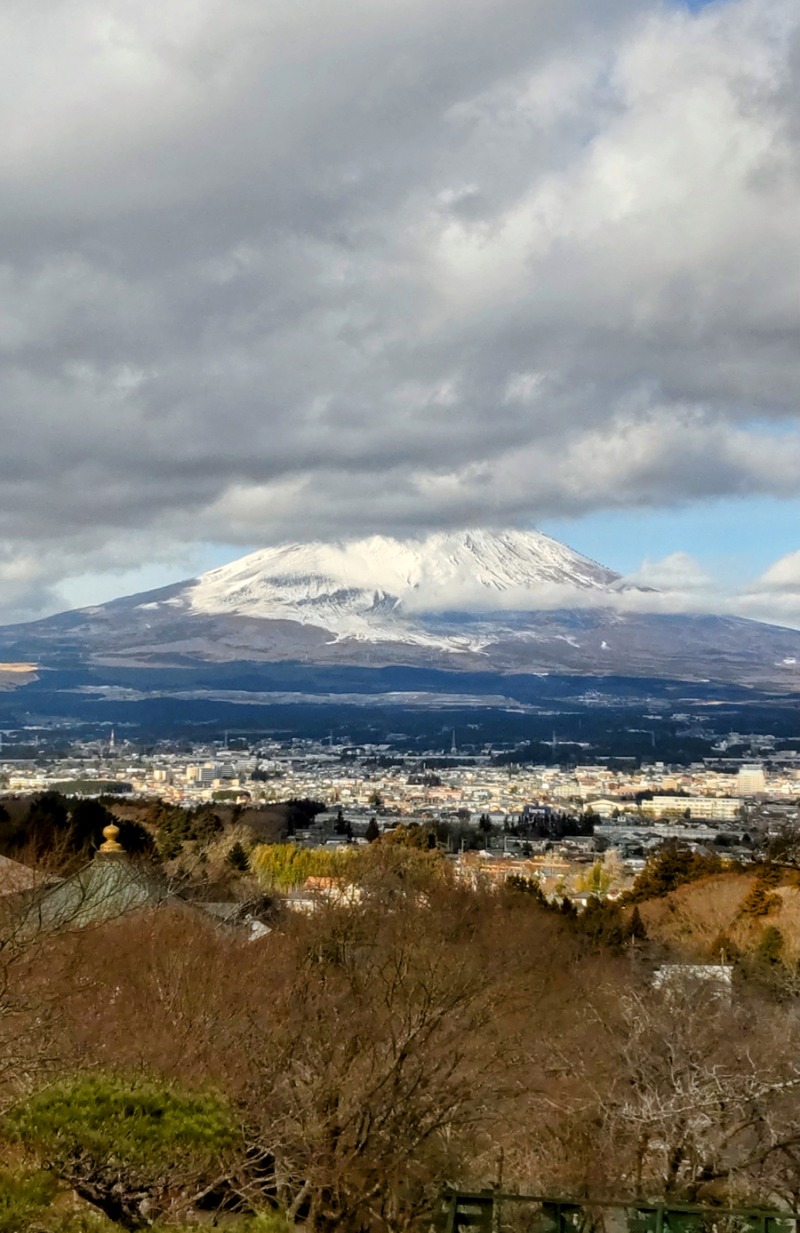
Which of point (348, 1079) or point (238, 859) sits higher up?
point (348, 1079)

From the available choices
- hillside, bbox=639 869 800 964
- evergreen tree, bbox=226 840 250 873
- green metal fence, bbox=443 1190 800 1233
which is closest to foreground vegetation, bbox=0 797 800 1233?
green metal fence, bbox=443 1190 800 1233

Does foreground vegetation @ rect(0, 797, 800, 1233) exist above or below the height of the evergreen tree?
above

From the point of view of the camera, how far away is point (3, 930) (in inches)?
453

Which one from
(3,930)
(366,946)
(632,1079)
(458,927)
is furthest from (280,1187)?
(458,927)

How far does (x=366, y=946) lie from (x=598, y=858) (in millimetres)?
37014

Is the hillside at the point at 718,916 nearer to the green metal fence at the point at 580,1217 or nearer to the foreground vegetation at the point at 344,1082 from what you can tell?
the foreground vegetation at the point at 344,1082

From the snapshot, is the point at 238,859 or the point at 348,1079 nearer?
the point at 348,1079

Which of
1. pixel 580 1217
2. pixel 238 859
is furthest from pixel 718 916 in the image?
pixel 580 1217

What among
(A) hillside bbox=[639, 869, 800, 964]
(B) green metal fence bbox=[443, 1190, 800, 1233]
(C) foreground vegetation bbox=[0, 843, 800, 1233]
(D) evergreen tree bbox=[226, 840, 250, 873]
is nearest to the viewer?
(C) foreground vegetation bbox=[0, 843, 800, 1233]

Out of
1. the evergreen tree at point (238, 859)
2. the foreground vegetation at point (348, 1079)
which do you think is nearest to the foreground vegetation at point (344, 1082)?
the foreground vegetation at point (348, 1079)

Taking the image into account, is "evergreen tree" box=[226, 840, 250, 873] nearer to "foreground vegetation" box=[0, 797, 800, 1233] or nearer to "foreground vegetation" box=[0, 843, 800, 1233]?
"foreground vegetation" box=[0, 797, 800, 1233]

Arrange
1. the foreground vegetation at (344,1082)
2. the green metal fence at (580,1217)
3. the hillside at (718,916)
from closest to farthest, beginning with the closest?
the foreground vegetation at (344,1082), the green metal fence at (580,1217), the hillside at (718,916)

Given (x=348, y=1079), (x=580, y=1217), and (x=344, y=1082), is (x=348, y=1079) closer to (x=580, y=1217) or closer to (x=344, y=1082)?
(x=344, y=1082)

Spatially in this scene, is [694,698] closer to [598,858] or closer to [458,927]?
[598,858]
